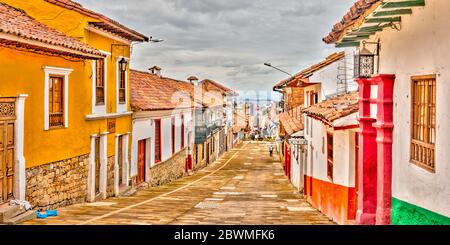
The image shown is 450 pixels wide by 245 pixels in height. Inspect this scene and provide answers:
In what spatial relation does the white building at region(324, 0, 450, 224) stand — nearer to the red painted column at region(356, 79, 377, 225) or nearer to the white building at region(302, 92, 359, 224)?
the red painted column at region(356, 79, 377, 225)

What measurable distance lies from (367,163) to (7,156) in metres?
6.65

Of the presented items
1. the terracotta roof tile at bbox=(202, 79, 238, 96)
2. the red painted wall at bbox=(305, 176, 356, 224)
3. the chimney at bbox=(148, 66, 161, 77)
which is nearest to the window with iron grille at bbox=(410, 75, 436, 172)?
the red painted wall at bbox=(305, 176, 356, 224)

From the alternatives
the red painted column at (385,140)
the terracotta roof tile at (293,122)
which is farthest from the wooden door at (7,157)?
the terracotta roof tile at (293,122)

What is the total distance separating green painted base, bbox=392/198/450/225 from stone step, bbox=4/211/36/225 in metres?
6.31

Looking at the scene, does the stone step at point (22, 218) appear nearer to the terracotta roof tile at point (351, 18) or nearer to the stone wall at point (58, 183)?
the stone wall at point (58, 183)

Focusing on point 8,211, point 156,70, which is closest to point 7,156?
point 8,211

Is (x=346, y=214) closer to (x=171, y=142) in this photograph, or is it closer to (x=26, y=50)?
(x=26, y=50)

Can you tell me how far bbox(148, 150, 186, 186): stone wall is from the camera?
2242cm

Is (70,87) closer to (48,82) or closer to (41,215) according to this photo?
(48,82)

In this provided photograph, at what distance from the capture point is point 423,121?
6.81 meters

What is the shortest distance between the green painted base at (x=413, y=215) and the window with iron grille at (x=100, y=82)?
9.63 meters

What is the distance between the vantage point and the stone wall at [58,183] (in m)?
11.1

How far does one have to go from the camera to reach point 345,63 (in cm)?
1866

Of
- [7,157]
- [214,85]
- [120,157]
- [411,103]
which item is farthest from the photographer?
[214,85]
